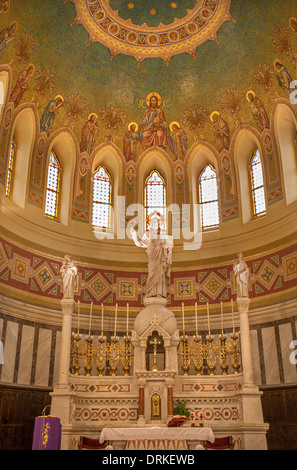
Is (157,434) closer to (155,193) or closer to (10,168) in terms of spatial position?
(10,168)

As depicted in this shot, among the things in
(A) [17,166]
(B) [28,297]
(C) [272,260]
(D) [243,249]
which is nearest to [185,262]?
(D) [243,249]

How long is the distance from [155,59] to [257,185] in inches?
288

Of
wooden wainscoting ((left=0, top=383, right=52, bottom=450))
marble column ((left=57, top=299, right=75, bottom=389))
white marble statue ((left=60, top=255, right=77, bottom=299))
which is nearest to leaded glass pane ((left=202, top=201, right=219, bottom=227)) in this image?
white marble statue ((left=60, top=255, right=77, bottom=299))

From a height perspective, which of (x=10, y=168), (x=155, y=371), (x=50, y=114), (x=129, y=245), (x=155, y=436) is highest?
(x=50, y=114)

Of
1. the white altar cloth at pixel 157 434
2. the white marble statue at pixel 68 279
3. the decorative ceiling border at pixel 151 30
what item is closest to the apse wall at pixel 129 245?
the white marble statue at pixel 68 279

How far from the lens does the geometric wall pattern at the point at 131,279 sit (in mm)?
17391

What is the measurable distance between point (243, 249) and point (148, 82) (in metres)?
8.85

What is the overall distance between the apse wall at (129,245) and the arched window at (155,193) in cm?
34

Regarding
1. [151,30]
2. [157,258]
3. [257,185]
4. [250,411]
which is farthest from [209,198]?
[250,411]

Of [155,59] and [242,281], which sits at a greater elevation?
[155,59]

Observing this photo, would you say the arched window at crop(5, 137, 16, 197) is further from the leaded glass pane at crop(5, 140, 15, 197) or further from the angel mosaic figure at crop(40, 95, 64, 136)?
the angel mosaic figure at crop(40, 95, 64, 136)

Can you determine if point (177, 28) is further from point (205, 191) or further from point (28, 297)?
point (28, 297)

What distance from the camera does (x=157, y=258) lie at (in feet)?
48.9

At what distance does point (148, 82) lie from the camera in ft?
70.4
